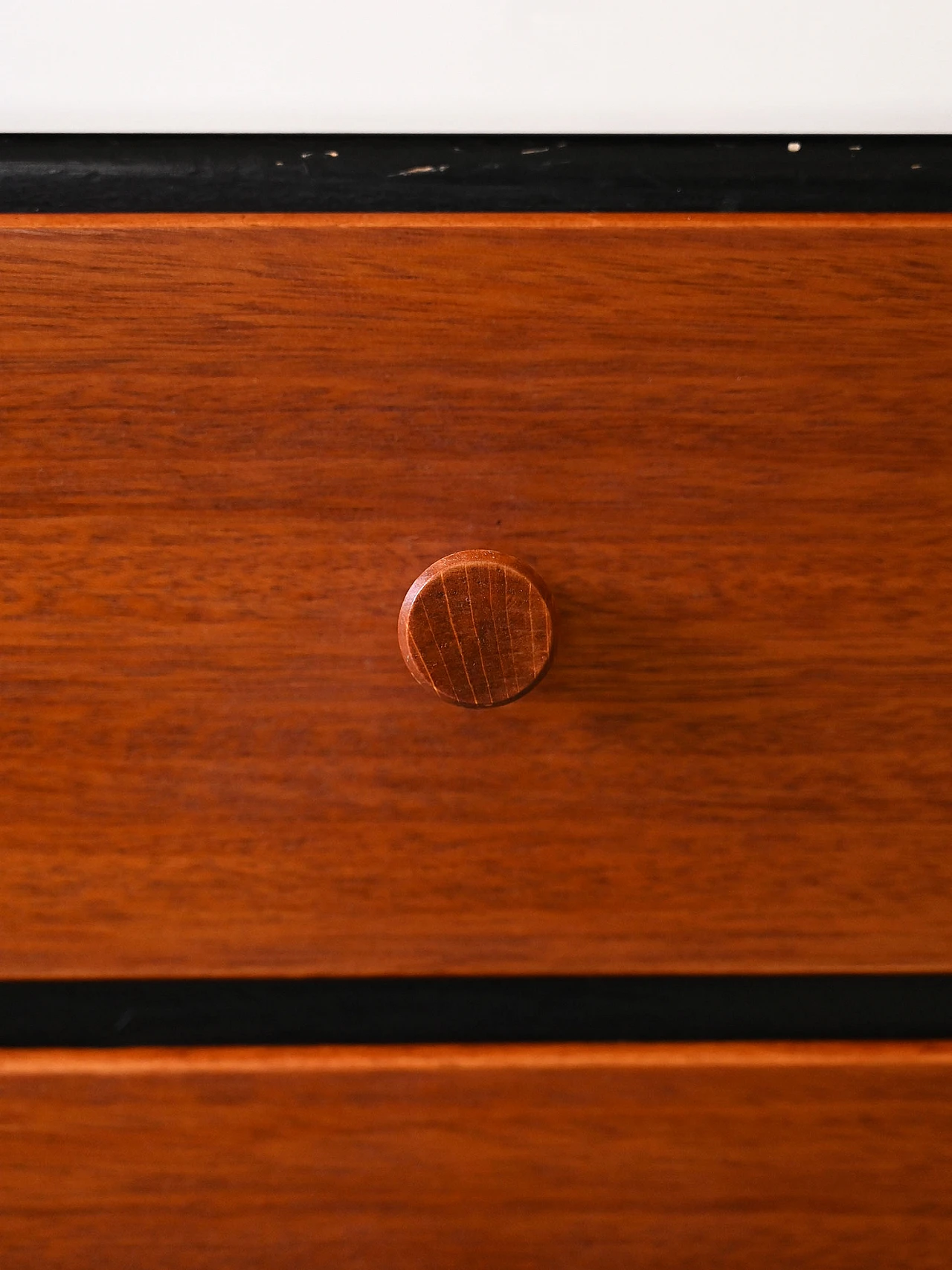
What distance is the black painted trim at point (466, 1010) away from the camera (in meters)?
0.21

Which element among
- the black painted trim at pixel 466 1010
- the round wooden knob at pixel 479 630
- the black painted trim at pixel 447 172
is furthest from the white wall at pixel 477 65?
the black painted trim at pixel 466 1010

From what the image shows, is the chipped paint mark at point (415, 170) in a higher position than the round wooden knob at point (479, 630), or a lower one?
higher

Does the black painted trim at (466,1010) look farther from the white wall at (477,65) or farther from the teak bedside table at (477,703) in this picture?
the white wall at (477,65)

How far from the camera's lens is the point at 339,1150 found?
0.21m

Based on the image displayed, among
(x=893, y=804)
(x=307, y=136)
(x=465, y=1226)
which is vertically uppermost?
(x=307, y=136)

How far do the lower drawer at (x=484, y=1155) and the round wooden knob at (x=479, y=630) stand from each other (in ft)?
→ 0.35

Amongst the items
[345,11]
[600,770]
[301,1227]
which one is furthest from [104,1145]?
[345,11]

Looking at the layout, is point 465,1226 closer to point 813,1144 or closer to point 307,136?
point 813,1144

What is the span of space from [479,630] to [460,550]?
1.2 inches

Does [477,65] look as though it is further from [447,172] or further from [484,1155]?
[484,1155]

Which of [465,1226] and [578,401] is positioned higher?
[578,401]

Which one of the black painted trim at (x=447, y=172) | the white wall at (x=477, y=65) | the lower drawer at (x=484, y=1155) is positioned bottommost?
the lower drawer at (x=484, y=1155)

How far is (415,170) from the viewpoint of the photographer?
7.3 inches

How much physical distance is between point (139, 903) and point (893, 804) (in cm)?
18
